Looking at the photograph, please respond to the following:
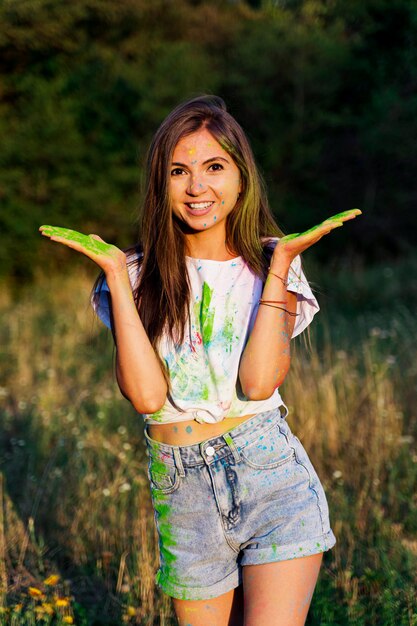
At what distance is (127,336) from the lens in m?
2.03

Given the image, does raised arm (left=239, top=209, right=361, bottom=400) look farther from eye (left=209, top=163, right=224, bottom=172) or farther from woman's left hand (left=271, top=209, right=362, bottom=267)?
eye (left=209, top=163, right=224, bottom=172)

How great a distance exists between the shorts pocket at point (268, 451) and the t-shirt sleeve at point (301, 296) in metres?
0.29

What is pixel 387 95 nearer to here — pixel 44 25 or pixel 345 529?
pixel 44 25

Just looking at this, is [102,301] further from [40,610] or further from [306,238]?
[40,610]

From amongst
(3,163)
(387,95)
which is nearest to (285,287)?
(3,163)

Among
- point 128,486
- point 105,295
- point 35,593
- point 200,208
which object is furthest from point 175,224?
point 128,486

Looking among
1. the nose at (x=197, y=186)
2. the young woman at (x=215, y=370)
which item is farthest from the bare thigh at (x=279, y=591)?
the nose at (x=197, y=186)

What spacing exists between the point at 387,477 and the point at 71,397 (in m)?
2.61

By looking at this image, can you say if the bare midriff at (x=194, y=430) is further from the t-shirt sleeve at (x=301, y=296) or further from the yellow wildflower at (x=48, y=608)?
the yellow wildflower at (x=48, y=608)

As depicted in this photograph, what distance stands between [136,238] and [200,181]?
11.6 metres

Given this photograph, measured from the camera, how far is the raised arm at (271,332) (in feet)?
6.60

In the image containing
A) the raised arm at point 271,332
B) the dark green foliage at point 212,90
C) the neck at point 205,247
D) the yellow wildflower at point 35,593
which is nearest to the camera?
the raised arm at point 271,332

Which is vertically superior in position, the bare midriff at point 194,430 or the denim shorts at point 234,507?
the bare midriff at point 194,430

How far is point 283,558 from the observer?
195 centimetres
